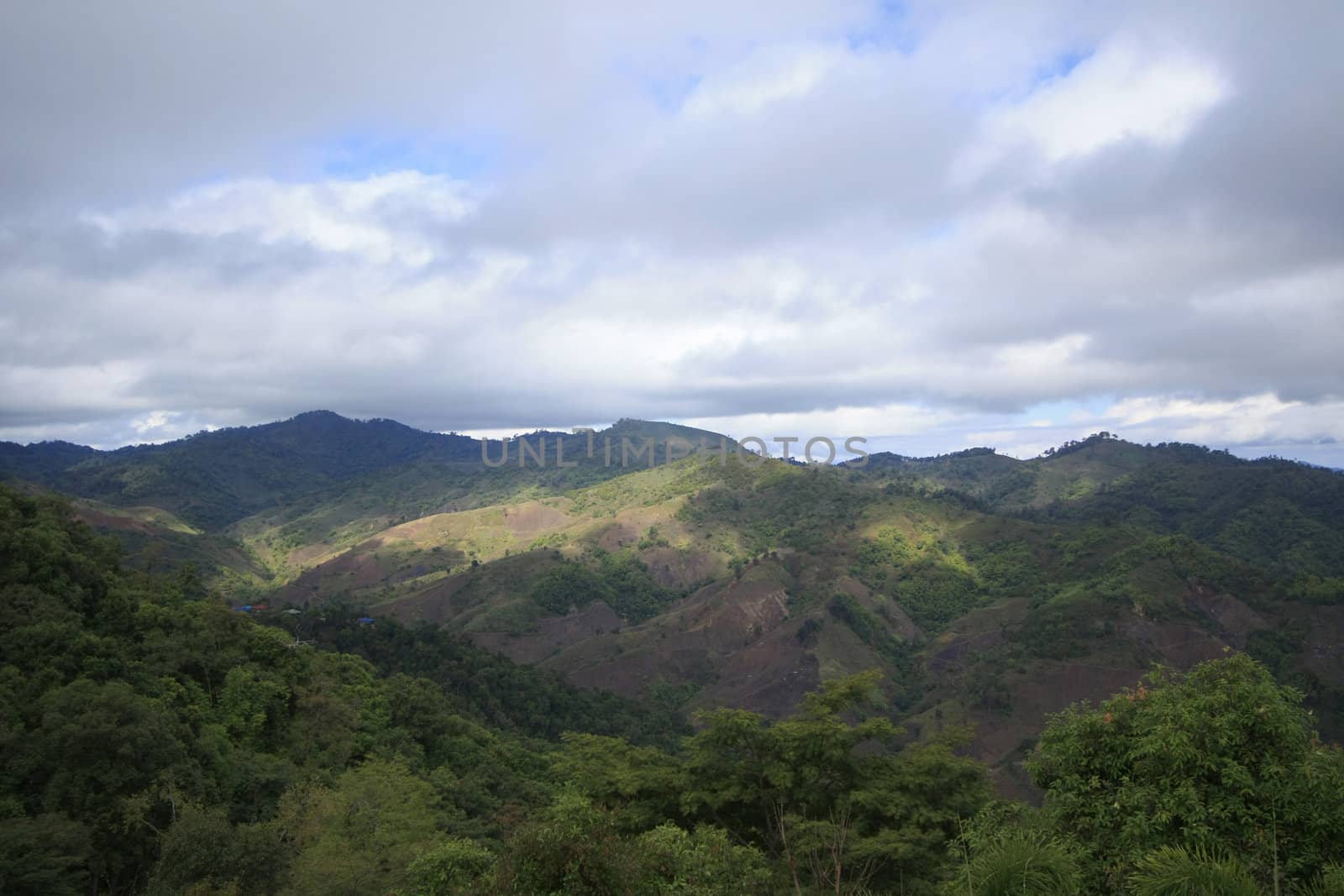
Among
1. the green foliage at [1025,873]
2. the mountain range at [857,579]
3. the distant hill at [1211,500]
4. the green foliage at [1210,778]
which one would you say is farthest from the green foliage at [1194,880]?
the distant hill at [1211,500]

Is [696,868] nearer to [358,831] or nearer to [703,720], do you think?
[703,720]

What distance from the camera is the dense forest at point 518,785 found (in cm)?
995

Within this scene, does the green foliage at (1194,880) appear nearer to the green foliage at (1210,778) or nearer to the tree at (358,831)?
the green foliage at (1210,778)

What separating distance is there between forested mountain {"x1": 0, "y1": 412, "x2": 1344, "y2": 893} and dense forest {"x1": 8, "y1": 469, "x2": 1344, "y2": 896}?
8 centimetres

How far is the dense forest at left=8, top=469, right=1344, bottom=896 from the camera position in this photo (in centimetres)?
995

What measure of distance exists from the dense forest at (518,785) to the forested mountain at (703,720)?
79 millimetres

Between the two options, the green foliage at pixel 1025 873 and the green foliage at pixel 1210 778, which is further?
the green foliage at pixel 1210 778

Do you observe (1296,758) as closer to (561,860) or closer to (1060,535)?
(561,860)

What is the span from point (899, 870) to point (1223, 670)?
957 cm

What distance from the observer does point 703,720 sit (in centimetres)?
2109

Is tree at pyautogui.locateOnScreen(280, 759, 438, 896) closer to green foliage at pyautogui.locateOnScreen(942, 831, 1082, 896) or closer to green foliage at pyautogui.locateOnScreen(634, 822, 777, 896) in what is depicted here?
green foliage at pyautogui.locateOnScreen(634, 822, 777, 896)

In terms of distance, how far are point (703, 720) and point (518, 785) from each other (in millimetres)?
18269

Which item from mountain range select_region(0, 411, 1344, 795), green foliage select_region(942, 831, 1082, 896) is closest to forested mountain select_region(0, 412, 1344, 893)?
green foliage select_region(942, 831, 1082, 896)

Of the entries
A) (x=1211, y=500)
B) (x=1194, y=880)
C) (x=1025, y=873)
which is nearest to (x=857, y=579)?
(x=1211, y=500)
